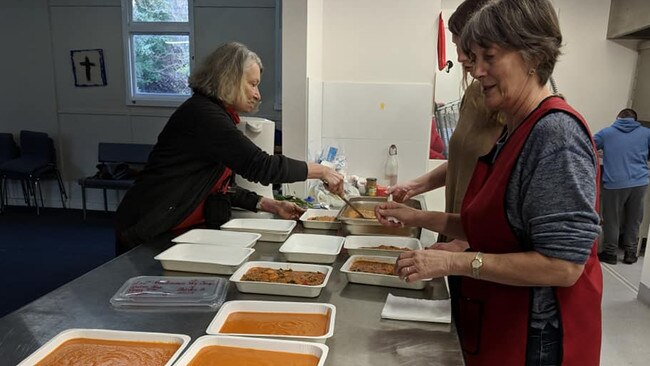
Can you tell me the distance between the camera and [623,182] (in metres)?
4.03

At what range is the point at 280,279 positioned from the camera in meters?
1.23

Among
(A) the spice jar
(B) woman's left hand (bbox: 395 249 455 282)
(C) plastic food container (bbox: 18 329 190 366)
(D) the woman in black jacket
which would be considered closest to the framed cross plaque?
(A) the spice jar

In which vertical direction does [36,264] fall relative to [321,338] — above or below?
below

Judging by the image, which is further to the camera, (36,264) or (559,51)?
(36,264)

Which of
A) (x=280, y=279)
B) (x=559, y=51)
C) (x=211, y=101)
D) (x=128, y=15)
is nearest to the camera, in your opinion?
(x=559, y=51)

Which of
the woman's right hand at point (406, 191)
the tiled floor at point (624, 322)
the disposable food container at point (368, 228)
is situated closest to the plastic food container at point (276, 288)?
the disposable food container at point (368, 228)

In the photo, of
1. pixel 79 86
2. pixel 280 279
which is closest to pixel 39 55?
pixel 79 86

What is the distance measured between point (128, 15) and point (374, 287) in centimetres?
479

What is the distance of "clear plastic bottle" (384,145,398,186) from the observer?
9.87 feet

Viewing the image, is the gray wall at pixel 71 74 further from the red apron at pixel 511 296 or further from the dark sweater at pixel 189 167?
the red apron at pixel 511 296

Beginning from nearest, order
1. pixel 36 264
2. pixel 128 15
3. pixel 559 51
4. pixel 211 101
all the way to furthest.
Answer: pixel 559 51 → pixel 211 101 → pixel 36 264 → pixel 128 15

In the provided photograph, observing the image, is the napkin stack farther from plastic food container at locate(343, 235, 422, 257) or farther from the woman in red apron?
plastic food container at locate(343, 235, 422, 257)

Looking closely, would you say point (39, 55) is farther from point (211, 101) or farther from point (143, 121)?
point (211, 101)

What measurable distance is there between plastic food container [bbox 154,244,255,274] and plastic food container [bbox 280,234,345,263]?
135mm
